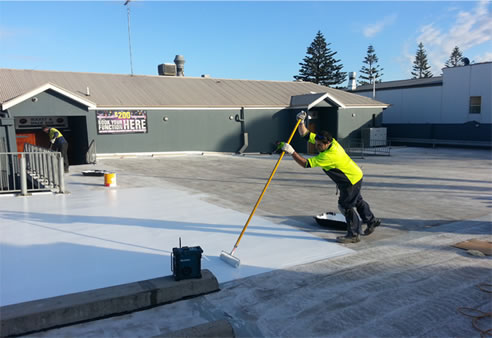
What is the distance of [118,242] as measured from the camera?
6.64 meters

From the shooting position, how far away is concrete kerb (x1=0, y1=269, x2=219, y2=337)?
3.96 meters

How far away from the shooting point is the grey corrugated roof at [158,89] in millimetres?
21625

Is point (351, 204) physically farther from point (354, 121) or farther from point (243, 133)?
point (354, 121)

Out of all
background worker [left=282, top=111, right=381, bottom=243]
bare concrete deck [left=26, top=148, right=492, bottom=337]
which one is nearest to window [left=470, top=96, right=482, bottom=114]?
bare concrete deck [left=26, top=148, right=492, bottom=337]

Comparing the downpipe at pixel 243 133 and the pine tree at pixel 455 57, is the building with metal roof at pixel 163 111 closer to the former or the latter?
the downpipe at pixel 243 133

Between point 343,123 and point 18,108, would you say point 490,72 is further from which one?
point 18,108

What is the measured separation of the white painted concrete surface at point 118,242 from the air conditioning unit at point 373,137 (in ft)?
64.7

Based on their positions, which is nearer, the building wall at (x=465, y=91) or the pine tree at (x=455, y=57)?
the building wall at (x=465, y=91)

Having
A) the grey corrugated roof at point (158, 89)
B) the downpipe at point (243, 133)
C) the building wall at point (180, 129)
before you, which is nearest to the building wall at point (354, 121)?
the grey corrugated roof at point (158, 89)

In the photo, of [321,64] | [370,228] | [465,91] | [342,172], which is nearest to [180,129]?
[370,228]

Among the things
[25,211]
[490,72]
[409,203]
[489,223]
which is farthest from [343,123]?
[25,211]

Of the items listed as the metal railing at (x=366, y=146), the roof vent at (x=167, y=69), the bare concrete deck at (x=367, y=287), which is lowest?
the bare concrete deck at (x=367, y=287)

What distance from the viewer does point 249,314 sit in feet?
14.1

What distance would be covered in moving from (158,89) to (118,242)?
19.8m
